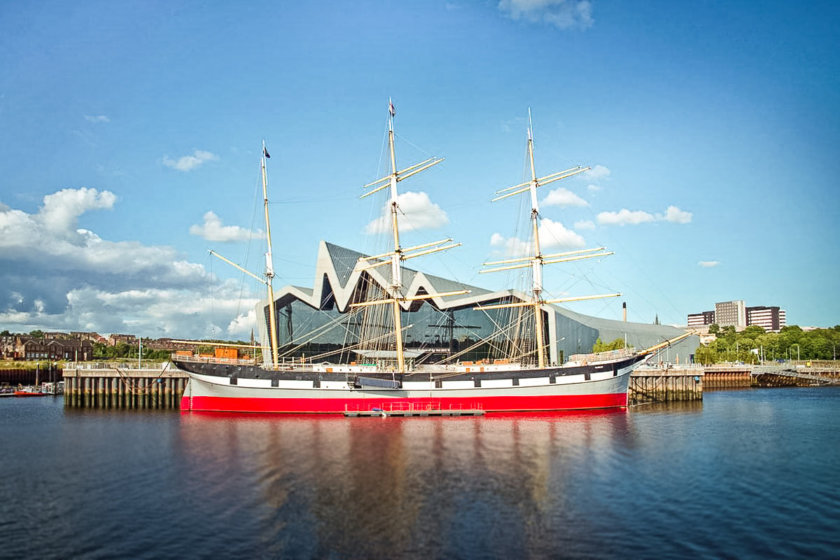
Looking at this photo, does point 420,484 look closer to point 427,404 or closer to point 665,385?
point 427,404

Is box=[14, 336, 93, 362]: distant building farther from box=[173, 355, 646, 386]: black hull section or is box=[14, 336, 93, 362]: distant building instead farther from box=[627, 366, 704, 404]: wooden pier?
box=[627, 366, 704, 404]: wooden pier

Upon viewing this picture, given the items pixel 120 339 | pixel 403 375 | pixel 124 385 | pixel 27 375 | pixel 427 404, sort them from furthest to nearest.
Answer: pixel 120 339 → pixel 27 375 → pixel 124 385 → pixel 403 375 → pixel 427 404

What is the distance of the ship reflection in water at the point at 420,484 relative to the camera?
53.1 feet

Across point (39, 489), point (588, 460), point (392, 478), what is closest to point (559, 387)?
point (588, 460)

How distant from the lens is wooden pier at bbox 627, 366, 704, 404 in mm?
58156

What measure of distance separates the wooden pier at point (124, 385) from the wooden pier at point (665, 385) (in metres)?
42.3

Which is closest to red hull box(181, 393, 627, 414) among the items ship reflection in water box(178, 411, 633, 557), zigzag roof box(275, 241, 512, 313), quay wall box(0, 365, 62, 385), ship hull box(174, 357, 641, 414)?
ship hull box(174, 357, 641, 414)

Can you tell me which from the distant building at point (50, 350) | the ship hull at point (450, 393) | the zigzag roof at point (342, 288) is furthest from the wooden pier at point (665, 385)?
the distant building at point (50, 350)

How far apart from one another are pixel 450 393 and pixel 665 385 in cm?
2710

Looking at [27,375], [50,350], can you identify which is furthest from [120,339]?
[27,375]

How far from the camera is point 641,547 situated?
1559 cm

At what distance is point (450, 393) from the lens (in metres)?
43.6

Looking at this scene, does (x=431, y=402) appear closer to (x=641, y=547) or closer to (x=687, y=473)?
(x=687, y=473)

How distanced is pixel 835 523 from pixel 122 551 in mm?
20058
